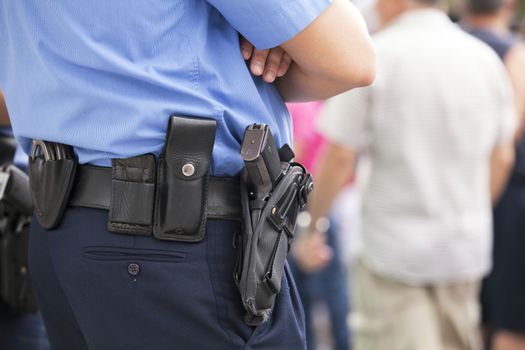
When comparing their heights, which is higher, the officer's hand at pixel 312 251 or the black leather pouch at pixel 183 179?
the black leather pouch at pixel 183 179

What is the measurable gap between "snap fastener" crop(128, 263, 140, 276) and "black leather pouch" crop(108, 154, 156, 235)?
0.20ft

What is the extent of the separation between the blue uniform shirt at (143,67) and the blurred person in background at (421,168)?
1.93 m

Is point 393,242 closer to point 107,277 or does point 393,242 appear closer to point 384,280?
point 384,280

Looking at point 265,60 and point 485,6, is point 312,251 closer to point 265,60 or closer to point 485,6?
point 485,6

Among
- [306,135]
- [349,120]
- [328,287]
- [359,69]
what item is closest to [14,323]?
[359,69]

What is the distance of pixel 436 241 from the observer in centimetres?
378

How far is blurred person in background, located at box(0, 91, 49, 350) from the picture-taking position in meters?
2.39

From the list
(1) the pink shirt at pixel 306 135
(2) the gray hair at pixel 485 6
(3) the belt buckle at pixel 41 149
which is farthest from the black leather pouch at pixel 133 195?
(2) the gray hair at pixel 485 6

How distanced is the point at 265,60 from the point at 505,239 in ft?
11.1

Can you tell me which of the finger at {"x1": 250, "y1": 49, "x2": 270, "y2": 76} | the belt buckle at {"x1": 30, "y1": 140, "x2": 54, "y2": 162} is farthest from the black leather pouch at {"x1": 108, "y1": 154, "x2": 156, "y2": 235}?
the finger at {"x1": 250, "y1": 49, "x2": 270, "y2": 76}

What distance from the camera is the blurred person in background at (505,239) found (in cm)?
466

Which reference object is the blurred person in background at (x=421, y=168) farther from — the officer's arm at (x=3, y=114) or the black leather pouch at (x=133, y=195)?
the black leather pouch at (x=133, y=195)

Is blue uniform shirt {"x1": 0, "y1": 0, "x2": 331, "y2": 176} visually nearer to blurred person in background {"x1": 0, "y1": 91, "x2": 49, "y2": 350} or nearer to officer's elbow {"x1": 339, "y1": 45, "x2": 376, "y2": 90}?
officer's elbow {"x1": 339, "y1": 45, "x2": 376, "y2": 90}

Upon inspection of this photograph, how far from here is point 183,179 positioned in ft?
5.50
